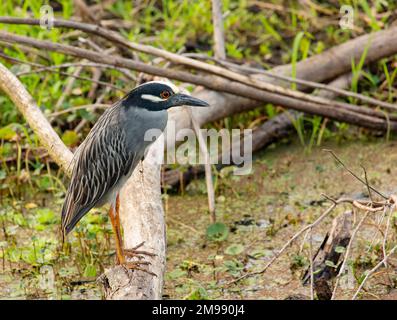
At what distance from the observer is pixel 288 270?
4957 mm

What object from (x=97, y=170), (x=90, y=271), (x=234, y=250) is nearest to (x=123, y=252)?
(x=97, y=170)

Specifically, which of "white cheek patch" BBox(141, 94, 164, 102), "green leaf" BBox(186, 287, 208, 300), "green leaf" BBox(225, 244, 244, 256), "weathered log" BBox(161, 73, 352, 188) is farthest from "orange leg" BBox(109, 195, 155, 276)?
"weathered log" BBox(161, 73, 352, 188)

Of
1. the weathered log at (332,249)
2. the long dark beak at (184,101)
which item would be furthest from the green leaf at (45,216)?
the weathered log at (332,249)

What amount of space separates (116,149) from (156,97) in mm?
357

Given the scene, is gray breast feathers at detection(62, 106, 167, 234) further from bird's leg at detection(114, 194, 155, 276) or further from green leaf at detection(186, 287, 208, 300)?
green leaf at detection(186, 287, 208, 300)

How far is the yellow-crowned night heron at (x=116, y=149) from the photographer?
14.7 ft

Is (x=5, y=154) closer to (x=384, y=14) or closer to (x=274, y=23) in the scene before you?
(x=274, y=23)

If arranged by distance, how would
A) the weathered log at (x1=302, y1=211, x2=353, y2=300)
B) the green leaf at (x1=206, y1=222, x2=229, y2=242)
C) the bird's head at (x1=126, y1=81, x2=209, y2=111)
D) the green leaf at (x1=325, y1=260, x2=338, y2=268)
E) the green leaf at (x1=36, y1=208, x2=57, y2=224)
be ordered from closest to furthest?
the bird's head at (x1=126, y1=81, x2=209, y2=111) → the green leaf at (x1=325, y1=260, x2=338, y2=268) → the weathered log at (x1=302, y1=211, x2=353, y2=300) → the green leaf at (x1=206, y1=222, x2=229, y2=242) → the green leaf at (x1=36, y1=208, x2=57, y2=224)

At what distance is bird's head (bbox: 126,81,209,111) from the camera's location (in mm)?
4461

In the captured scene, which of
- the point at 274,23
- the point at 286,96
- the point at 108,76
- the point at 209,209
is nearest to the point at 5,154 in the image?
the point at 108,76

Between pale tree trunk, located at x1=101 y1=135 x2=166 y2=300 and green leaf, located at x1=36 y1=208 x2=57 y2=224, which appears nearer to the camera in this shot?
pale tree trunk, located at x1=101 y1=135 x2=166 y2=300

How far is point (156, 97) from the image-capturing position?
14.7ft

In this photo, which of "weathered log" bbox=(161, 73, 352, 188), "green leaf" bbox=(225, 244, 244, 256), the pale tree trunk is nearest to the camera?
the pale tree trunk

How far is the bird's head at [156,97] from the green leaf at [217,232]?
117 centimetres
